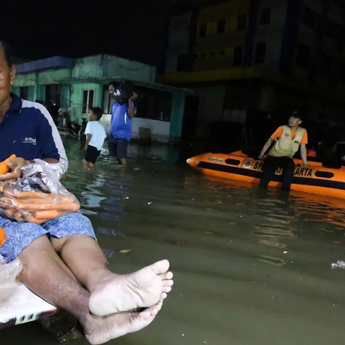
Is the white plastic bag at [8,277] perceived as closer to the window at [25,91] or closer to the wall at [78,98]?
the wall at [78,98]

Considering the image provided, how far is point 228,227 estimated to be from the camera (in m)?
3.85

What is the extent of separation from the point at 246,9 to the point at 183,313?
22619 mm

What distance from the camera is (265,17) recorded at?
68.4 feet

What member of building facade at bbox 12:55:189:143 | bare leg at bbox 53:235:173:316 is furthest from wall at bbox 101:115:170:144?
bare leg at bbox 53:235:173:316

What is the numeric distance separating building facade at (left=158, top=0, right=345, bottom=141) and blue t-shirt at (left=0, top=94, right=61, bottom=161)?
54.1 feet

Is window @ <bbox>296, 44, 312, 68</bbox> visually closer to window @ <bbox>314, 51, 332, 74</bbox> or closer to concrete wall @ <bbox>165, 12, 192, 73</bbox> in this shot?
window @ <bbox>314, 51, 332, 74</bbox>

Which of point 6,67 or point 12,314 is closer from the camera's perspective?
point 12,314

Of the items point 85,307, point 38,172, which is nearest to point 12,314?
point 85,307

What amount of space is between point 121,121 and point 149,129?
36.4ft

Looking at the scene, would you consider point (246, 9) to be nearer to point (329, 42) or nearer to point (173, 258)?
point (329, 42)

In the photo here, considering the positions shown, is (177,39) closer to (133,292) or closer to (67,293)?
(67,293)

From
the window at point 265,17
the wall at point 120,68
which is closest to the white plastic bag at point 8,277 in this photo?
the wall at point 120,68

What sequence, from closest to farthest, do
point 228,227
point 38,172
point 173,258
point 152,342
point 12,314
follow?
point 12,314 < point 152,342 < point 38,172 < point 173,258 < point 228,227

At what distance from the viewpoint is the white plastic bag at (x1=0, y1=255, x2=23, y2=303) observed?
1531 millimetres
